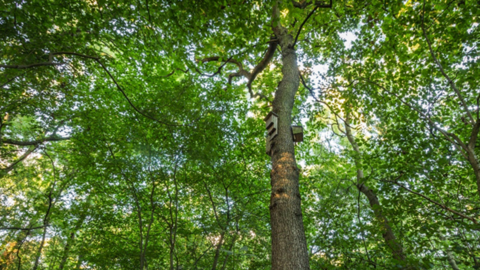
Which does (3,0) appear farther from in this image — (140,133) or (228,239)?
(228,239)

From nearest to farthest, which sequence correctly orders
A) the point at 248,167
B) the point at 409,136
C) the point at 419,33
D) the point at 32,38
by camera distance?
the point at 32,38
the point at 409,136
the point at 419,33
the point at 248,167

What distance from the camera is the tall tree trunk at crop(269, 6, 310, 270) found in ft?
7.18

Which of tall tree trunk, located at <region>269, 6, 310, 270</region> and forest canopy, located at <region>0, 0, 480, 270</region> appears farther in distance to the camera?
forest canopy, located at <region>0, 0, 480, 270</region>

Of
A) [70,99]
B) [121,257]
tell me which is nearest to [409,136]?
[121,257]

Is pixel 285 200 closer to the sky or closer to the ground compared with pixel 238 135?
closer to the ground

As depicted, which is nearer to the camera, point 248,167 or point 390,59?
point 390,59

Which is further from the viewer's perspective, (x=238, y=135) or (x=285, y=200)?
(x=238, y=135)

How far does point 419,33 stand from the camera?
4031mm

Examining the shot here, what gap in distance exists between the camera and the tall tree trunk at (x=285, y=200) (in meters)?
2.19

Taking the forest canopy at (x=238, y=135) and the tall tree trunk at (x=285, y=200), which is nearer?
the tall tree trunk at (x=285, y=200)

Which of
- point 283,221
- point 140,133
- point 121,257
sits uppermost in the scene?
point 140,133

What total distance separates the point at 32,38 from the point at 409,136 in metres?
5.89

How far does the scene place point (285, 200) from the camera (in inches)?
100

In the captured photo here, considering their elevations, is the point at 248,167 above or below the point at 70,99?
below
